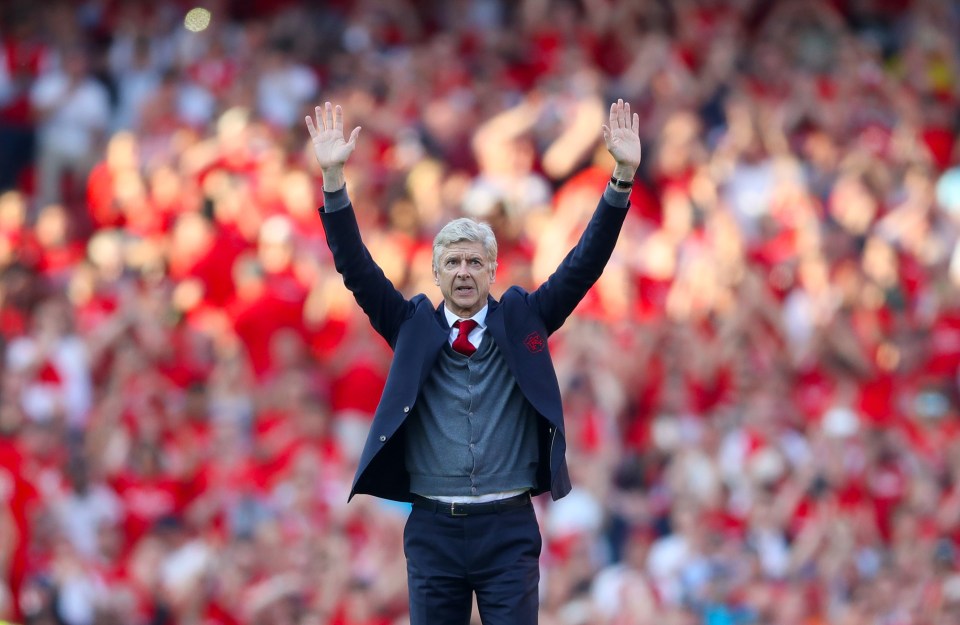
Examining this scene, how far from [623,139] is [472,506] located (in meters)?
1.24

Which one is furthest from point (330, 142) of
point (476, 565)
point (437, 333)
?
point (476, 565)

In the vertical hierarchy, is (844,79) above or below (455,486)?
above

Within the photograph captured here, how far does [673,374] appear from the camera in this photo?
37.0 feet

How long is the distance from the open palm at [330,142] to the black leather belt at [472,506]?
110cm

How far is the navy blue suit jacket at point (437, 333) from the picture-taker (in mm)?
5254

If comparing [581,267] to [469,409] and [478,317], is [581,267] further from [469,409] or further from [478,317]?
[469,409]

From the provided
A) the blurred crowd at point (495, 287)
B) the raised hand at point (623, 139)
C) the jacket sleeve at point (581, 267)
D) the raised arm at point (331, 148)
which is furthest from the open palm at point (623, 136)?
the blurred crowd at point (495, 287)

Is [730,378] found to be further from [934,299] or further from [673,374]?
[934,299]

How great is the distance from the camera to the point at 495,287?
453 inches

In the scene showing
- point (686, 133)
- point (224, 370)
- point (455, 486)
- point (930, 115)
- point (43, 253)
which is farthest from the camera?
point (930, 115)

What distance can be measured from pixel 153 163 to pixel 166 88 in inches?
41.4

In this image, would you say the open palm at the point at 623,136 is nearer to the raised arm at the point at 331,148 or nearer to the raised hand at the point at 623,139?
the raised hand at the point at 623,139

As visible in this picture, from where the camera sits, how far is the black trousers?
5.24m

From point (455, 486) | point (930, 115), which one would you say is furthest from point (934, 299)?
point (455, 486)
